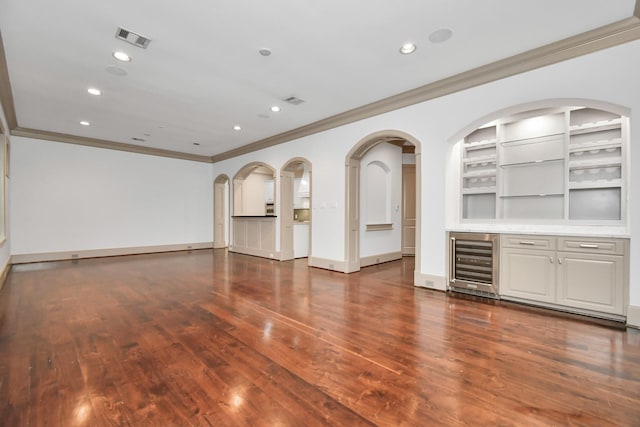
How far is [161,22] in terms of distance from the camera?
2857mm

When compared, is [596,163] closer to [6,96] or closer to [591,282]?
[591,282]

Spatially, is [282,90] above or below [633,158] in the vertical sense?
above

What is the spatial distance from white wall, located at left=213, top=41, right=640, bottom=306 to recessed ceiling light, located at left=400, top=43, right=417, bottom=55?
117 centimetres

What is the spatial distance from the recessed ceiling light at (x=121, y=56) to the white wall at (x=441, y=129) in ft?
11.5

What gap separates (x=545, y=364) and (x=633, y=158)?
2.34 meters

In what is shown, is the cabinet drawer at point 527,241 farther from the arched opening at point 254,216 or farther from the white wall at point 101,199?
the white wall at point 101,199

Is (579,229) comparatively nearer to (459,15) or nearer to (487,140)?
(487,140)

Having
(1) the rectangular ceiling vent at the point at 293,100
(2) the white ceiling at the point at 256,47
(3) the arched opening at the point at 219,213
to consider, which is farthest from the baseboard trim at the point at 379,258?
(3) the arched opening at the point at 219,213

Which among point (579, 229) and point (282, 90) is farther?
point (282, 90)

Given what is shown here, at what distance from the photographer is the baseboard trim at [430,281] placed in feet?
14.0

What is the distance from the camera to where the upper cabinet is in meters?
3.59

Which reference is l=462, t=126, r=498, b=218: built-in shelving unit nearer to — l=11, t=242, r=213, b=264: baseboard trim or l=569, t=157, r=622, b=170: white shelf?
l=569, t=157, r=622, b=170: white shelf

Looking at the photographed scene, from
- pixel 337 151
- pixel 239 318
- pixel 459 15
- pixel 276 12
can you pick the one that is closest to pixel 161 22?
pixel 276 12

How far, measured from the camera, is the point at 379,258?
6562 mm
